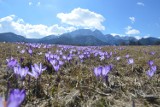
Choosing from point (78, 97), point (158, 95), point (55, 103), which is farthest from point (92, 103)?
point (158, 95)

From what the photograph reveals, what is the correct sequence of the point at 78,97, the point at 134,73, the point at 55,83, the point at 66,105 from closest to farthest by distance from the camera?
the point at 66,105 → the point at 78,97 → the point at 55,83 → the point at 134,73

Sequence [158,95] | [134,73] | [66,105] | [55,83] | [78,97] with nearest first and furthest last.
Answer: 1. [66,105]
2. [78,97]
3. [158,95]
4. [55,83]
5. [134,73]

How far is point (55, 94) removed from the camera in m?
2.78

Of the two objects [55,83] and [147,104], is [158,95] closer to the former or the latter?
[147,104]

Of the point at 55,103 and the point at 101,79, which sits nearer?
the point at 55,103

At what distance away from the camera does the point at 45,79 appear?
3.56 metres

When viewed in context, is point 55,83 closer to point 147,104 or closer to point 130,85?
point 130,85

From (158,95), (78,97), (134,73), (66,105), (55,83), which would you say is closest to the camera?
(66,105)

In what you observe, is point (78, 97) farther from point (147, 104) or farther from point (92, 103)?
point (147, 104)

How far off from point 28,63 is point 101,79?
2.02 metres

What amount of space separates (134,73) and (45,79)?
187 cm

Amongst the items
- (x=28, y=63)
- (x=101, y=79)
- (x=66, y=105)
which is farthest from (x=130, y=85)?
(x=28, y=63)

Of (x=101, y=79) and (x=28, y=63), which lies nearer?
(x=101, y=79)

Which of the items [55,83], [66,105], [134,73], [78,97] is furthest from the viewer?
[134,73]
